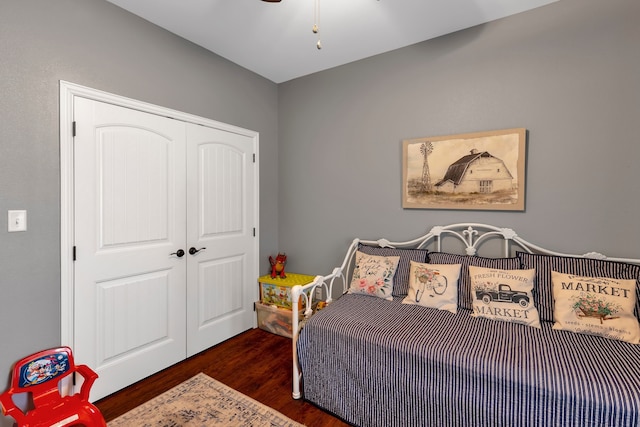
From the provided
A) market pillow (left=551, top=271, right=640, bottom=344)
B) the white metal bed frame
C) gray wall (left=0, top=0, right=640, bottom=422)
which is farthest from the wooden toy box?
market pillow (left=551, top=271, right=640, bottom=344)

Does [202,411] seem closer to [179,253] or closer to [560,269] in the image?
[179,253]

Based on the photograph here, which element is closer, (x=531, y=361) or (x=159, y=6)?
(x=531, y=361)

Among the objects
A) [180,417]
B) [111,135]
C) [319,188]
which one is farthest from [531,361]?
[111,135]

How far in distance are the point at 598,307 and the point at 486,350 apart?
29.6 inches

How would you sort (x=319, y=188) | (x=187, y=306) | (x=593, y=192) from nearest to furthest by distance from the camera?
1. (x=593, y=192)
2. (x=187, y=306)
3. (x=319, y=188)

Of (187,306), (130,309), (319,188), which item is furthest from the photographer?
(319,188)

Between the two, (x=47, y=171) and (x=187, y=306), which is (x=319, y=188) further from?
(x=47, y=171)

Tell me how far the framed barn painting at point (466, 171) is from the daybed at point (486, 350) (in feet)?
0.81

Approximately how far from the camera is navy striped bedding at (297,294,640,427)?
1254 millimetres

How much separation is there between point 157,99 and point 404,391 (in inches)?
101

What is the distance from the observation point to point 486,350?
59.3 inches

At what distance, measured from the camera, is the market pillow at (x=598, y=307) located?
1601mm

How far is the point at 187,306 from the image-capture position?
251cm

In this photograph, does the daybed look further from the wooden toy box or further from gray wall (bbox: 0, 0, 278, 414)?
gray wall (bbox: 0, 0, 278, 414)
